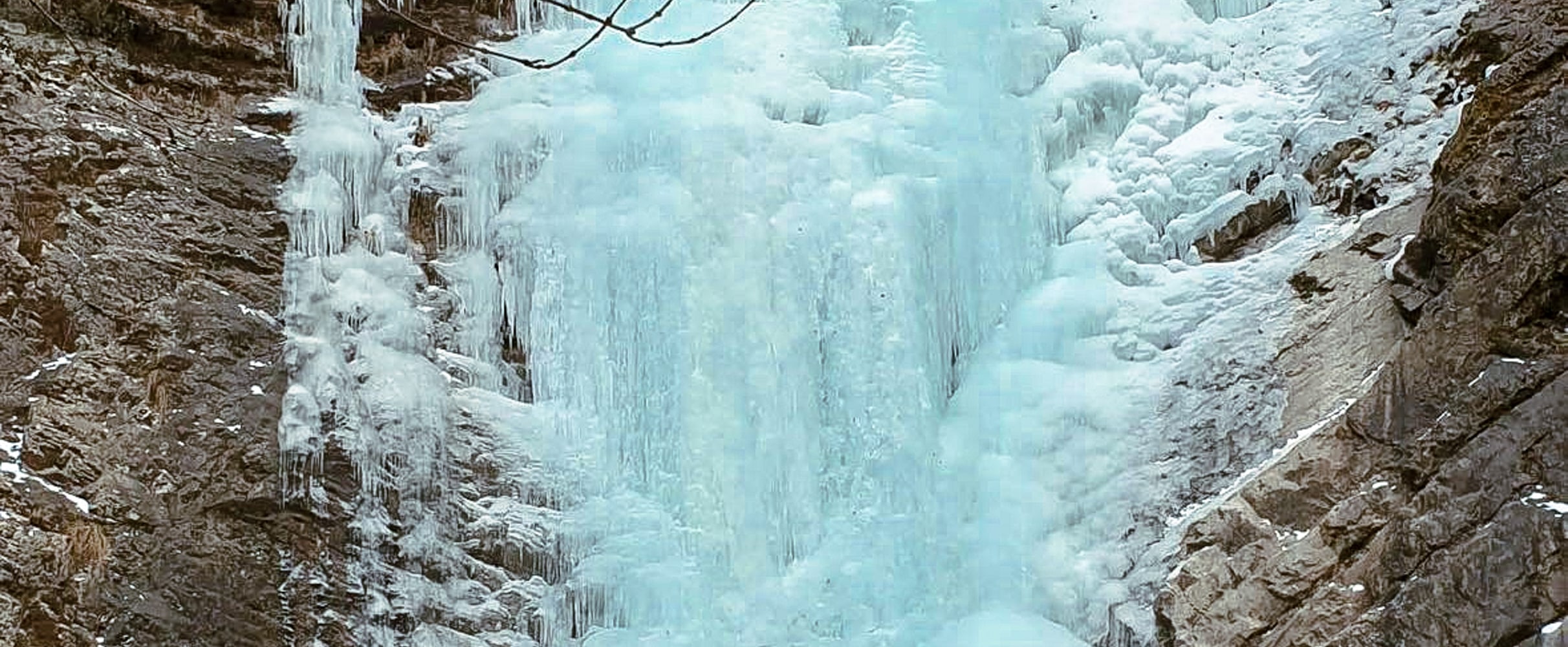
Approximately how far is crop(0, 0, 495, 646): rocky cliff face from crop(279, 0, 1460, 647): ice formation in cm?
18

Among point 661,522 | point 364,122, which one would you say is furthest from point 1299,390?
point 364,122

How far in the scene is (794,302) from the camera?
21.4 feet

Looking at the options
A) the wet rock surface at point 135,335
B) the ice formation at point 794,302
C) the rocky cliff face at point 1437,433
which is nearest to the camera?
the rocky cliff face at point 1437,433

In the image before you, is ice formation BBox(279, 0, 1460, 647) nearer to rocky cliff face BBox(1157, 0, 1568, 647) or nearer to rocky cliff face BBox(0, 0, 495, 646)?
rocky cliff face BBox(0, 0, 495, 646)

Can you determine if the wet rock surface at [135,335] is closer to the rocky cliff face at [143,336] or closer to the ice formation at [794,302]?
the rocky cliff face at [143,336]

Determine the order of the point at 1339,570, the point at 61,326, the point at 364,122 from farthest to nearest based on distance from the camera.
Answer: the point at 364,122
the point at 61,326
the point at 1339,570

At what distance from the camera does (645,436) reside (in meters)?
6.26

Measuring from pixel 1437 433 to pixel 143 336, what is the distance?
14.5ft

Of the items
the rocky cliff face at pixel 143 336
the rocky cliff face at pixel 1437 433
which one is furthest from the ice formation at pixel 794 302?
the rocky cliff face at pixel 1437 433

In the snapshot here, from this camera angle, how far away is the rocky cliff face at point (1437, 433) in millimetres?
4363

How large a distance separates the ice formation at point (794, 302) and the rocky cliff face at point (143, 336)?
181 mm

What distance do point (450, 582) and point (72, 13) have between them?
278 cm

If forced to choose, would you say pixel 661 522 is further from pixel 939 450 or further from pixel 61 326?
pixel 61 326

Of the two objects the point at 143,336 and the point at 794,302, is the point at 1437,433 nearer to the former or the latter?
the point at 794,302
